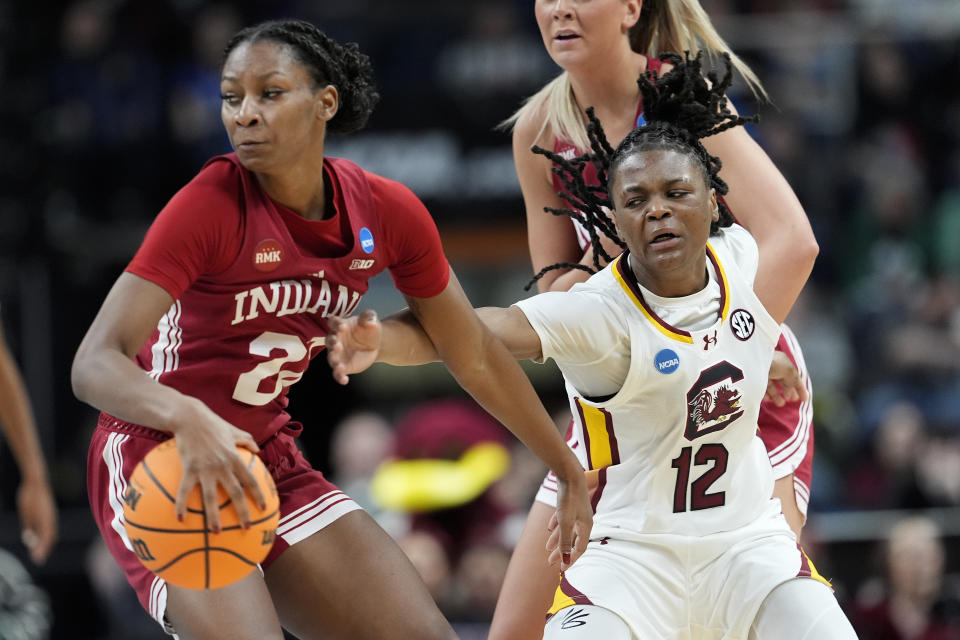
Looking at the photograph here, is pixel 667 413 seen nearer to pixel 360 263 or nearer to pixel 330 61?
pixel 360 263

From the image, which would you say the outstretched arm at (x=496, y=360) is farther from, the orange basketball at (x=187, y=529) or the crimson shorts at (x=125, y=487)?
the orange basketball at (x=187, y=529)

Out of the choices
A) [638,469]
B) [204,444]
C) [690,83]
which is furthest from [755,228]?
[204,444]

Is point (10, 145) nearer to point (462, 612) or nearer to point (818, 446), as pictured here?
point (462, 612)

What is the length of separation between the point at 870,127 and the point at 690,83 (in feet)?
20.7

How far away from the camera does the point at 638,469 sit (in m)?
3.84

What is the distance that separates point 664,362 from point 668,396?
3.8 inches

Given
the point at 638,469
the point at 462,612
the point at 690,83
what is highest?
the point at 690,83

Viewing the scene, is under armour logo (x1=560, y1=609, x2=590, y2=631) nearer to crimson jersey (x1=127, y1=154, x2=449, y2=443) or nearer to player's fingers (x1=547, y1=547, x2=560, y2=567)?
player's fingers (x1=547, y1=547, x2=560, y2=567)

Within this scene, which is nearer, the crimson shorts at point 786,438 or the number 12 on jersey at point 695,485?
the number 12 on jersey at point 695,485

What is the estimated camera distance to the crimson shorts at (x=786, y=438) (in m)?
4.31

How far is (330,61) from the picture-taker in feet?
12.0

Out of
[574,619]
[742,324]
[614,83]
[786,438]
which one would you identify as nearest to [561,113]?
[614,83]

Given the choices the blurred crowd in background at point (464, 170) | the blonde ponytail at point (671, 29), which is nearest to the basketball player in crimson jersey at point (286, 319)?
the blonde ponytail at point (671, 29)

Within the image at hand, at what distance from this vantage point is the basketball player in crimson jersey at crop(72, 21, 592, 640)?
344 cm
